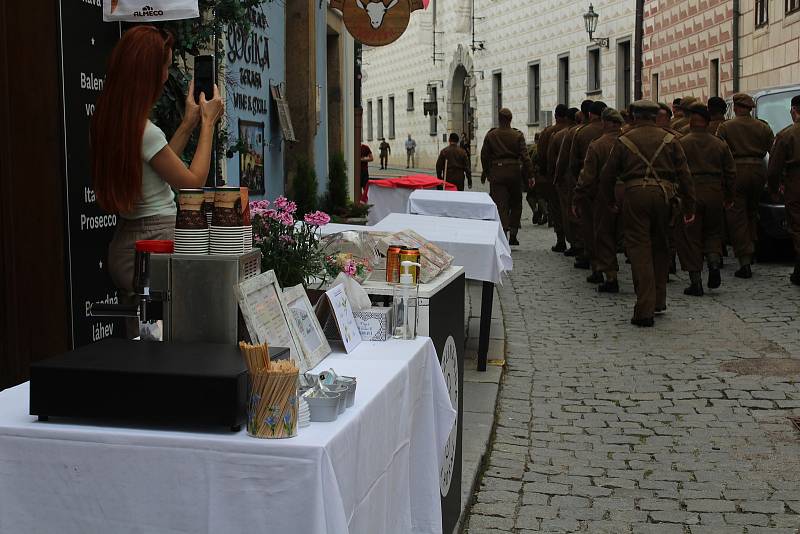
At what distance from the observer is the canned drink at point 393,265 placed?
178 inches

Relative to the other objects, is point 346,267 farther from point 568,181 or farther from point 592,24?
point 592,24

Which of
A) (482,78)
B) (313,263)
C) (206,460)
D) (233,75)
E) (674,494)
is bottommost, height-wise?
(674,494)

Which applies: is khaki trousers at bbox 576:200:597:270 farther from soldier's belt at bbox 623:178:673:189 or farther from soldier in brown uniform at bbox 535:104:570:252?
soldier's belt at bbox 623:178:673:189

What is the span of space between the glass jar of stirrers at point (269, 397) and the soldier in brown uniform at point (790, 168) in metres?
11.0

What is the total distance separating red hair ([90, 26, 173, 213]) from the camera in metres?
4.50

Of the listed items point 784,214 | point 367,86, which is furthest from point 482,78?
point 784,214

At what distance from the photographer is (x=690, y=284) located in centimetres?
1314

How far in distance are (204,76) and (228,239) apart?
4.91 ft

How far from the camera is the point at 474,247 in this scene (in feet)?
26.8

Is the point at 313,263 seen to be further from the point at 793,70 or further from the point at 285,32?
the point at 793,70

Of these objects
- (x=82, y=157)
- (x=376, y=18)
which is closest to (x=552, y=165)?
(x=376, y=18)

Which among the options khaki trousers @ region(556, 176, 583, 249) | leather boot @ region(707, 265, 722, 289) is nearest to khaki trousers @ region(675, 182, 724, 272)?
leather boot @ region(707, 265, 722, 289)

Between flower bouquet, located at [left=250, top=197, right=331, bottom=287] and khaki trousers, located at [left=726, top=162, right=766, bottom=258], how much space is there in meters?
10.6

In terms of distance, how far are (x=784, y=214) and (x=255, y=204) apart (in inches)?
449
